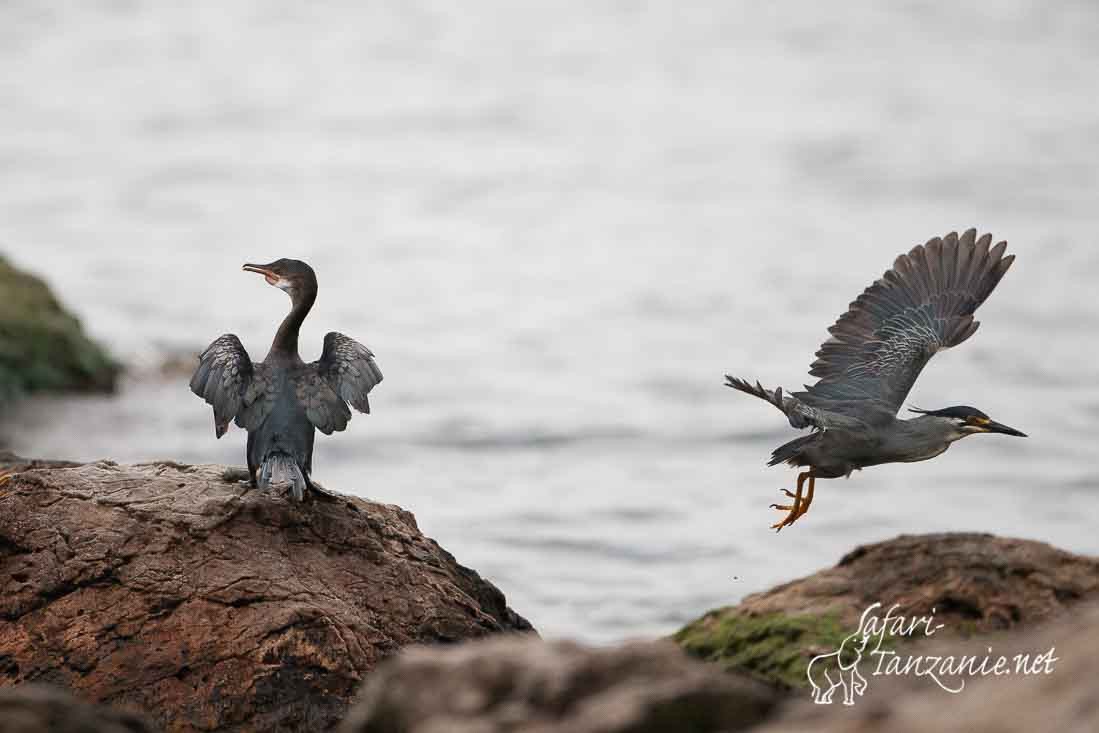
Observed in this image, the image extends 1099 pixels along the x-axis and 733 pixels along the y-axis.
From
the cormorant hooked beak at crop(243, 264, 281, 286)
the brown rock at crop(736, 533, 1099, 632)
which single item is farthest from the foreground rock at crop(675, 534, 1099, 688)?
the cormorant hooked beak at crop(243, 264, 281, 286)

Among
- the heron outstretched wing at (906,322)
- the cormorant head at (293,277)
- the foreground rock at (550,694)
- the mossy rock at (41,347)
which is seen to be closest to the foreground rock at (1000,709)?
the foreground rock at (550,694)

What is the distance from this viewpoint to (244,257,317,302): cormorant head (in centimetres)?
910

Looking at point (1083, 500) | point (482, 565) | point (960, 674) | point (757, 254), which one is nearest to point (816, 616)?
point (960, 674)

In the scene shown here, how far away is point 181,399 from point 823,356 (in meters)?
8.94

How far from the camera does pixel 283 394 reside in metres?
8.33

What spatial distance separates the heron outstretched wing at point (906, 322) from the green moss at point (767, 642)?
2.38 meters

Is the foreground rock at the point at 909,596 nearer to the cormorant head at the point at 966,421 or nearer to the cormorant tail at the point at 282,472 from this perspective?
the cormorant tail at the point at 282,472

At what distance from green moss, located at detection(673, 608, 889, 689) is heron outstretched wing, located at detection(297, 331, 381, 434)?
80.7 inches

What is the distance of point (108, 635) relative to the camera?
7383 mm

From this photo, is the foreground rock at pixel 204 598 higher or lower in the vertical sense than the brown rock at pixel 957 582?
higher

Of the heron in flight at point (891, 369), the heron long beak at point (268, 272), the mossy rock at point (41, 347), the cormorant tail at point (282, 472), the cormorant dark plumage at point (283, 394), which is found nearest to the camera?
the cormorant tail at point (282, 472)

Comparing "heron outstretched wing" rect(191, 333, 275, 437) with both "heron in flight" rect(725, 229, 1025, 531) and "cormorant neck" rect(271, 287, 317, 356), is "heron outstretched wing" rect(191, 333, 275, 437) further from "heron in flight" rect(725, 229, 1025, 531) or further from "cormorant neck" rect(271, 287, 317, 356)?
"heron in flight" rect(725, 229, 1025, 531)

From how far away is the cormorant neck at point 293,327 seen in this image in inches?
341

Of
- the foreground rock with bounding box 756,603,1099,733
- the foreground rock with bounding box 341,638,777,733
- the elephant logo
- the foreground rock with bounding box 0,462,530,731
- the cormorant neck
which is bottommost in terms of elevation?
the foreground rock with bounding box 756,603,1099,733
